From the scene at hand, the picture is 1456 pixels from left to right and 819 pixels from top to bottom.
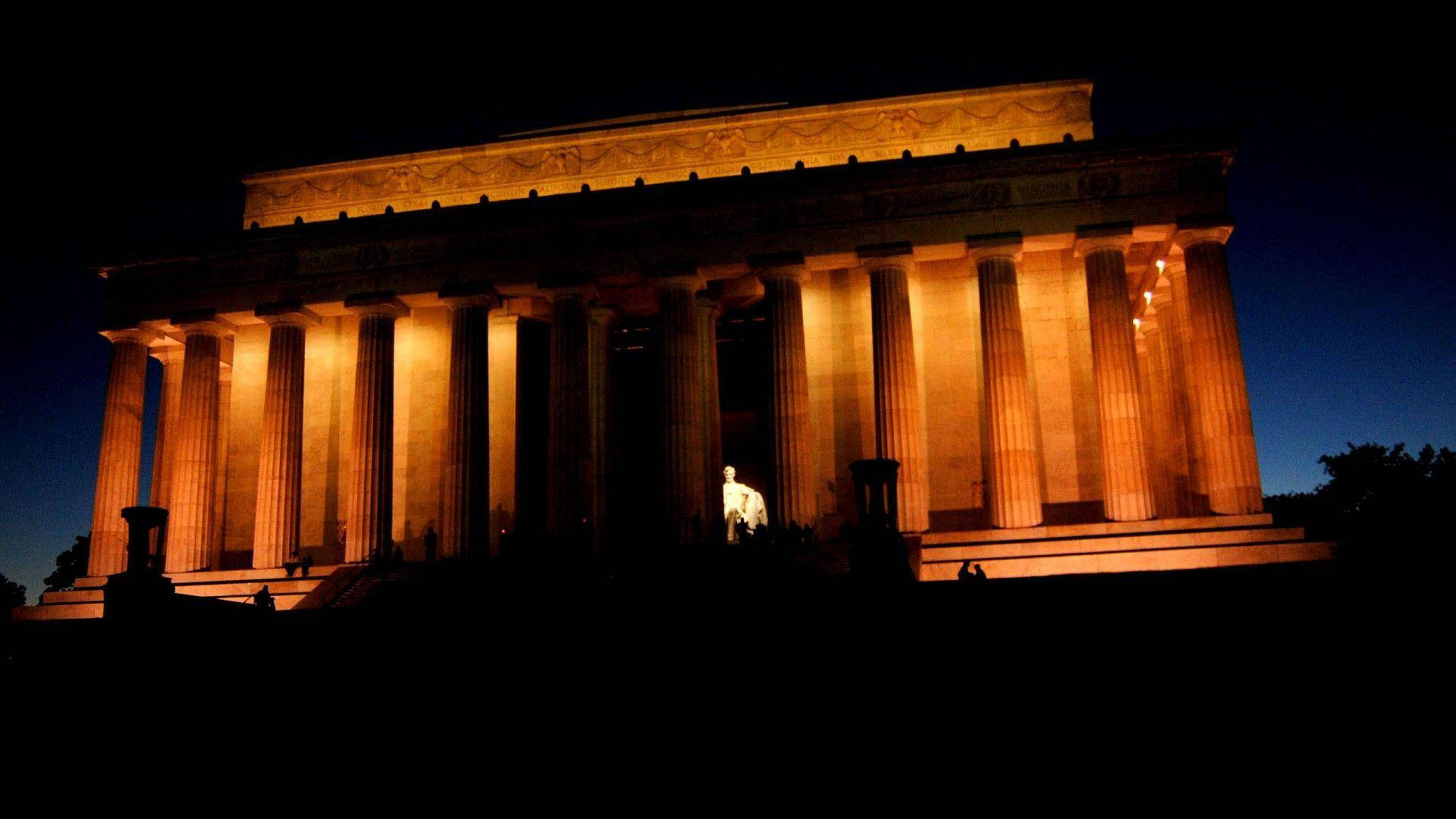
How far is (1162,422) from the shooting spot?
40.2m

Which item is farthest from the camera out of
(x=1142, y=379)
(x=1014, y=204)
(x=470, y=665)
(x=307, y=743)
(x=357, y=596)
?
(x=1142, y=379)

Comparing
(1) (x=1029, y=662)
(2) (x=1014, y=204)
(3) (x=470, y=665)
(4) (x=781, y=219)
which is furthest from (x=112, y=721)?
(2) (x=1014, y=204)

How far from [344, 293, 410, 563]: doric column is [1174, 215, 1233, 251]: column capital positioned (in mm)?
27370

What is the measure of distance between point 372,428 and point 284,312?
572 cm

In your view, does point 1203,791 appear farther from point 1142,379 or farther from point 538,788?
point 1142,379

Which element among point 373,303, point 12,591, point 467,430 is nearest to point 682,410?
point 467,430

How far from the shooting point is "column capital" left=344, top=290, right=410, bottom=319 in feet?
132

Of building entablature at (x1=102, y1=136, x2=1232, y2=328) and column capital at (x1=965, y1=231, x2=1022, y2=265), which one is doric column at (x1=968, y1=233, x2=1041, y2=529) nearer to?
column capital at (x1=965, y1=231, x2=1022, y2=265)

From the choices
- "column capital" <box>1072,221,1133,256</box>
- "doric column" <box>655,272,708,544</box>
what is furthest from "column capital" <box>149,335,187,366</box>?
"column capital" <box>1072,221,1133,256</box>

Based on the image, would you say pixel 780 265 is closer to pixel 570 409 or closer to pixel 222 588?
pixel 570 409

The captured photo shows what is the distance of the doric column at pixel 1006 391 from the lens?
35594mm

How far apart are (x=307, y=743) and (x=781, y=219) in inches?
1019

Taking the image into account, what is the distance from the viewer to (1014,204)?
37.5m

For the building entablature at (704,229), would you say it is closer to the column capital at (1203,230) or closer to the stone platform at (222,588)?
the column capital at (1203,230)
